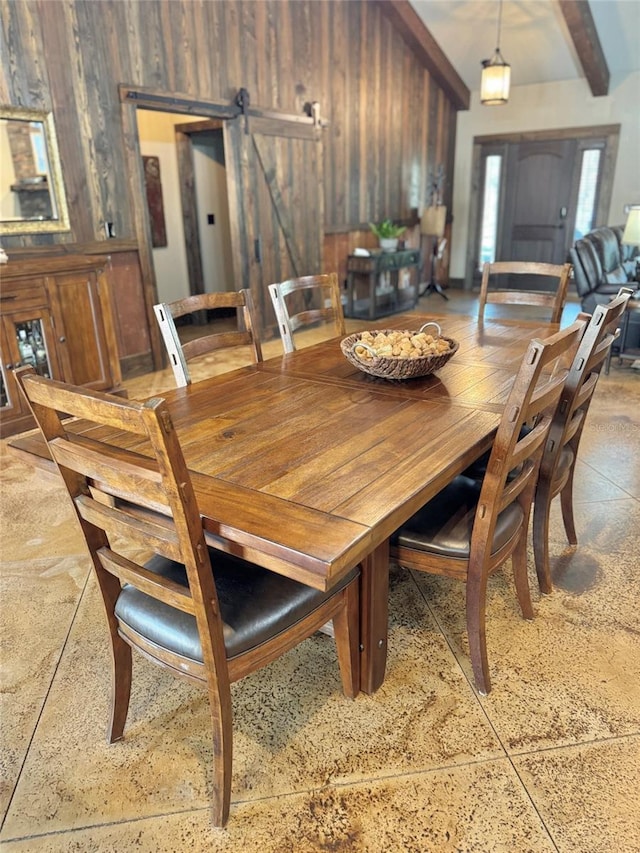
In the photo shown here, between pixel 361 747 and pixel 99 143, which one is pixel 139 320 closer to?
pixel 99 143

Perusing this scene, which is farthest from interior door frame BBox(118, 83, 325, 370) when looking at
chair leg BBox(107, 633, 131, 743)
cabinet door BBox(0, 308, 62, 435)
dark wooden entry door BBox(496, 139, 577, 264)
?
dark wooden entry door BBox(496, 139, 577, 264)

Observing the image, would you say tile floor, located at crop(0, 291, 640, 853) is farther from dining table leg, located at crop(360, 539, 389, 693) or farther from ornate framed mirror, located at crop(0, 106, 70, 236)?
ornate framed mirror, located at crop(0, 106, 70, 236)

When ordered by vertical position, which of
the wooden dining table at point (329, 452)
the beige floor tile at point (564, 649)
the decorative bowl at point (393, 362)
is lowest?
the beige floor tile at point (564, 649)

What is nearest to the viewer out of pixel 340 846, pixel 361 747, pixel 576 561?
pixel 340 846

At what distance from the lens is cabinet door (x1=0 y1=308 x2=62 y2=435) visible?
11.1 feet

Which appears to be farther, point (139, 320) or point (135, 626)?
point (139, 320)

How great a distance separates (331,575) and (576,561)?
167 centimetres

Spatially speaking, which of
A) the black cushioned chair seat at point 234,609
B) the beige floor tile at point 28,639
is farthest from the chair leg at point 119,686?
the beige floor tile at point 28,639

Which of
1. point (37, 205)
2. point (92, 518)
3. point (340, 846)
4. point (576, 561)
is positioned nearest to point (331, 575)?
point (92, 518)

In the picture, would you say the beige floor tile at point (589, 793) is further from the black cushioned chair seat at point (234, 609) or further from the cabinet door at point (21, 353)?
the cabinet door at point (21, 353)

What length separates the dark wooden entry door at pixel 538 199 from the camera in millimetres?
8320

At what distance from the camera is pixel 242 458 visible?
4.62 ft

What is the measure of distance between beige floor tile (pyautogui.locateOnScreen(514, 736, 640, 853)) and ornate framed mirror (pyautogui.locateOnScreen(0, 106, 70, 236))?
410cm

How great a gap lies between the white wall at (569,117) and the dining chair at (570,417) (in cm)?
718
